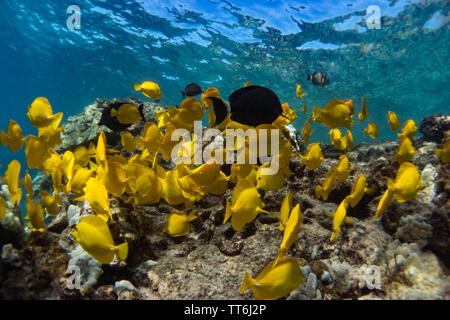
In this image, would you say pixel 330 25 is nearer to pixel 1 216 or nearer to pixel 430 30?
pixel 430 30

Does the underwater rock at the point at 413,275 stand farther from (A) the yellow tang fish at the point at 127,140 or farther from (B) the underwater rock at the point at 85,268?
(A) the yellow tang fish at the point at 127,140

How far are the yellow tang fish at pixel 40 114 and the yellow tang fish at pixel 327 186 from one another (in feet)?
12.3

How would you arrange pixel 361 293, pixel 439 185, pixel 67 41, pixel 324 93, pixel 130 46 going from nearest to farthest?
pixel 361 293, pixel 439 185, pixel 130 46, pixel 67 41, pixel 324 93

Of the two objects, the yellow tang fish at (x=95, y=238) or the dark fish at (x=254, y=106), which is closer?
the yellow tang fish at (x=95, y=238)

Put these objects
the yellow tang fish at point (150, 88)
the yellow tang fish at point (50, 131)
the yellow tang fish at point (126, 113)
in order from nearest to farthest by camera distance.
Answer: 1. the yellow tang fish at point (50, 131)
2. the yellow tang fish at point (126, 113)
3. the yellow tang fish at point (150, 88)

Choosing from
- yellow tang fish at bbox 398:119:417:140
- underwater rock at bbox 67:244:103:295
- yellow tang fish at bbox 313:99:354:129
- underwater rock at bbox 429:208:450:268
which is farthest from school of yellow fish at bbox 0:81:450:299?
yellow tang fish at bbox 398:119:417:140

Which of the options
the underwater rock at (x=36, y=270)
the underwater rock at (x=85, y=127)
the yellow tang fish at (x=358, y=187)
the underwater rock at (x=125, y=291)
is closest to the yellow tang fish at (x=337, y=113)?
the yellow tang fish at (x=358, y=187)

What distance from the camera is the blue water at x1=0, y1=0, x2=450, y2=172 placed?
14297 mm

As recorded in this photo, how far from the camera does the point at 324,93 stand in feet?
84.3

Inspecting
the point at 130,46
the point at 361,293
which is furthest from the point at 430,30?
the point at 130,46

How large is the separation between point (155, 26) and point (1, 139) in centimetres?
1808
